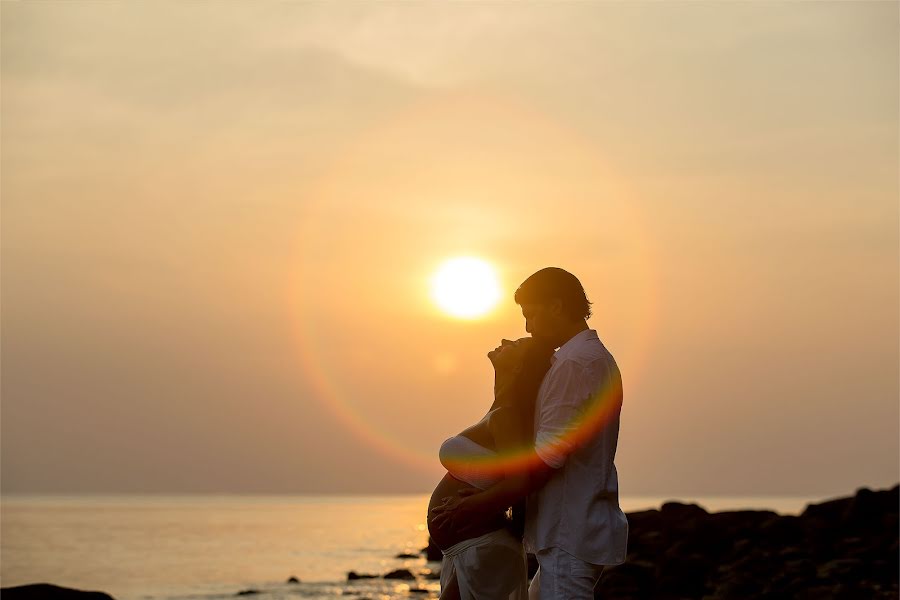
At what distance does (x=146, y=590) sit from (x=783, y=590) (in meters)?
30.5

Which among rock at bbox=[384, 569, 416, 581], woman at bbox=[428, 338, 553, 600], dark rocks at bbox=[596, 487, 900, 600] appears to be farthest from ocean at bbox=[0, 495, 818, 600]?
woman at bbox=[428, 338, 553, 600]

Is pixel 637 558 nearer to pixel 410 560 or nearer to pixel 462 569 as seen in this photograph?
pixel 462 569

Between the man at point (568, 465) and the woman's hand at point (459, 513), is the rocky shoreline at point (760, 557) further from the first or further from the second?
the woman's hand at point (459, 513)

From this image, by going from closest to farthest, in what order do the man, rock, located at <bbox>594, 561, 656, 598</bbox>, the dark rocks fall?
the man, the dark rocks, rock, located at <bbox>594, 561, 656, 598</bbox>

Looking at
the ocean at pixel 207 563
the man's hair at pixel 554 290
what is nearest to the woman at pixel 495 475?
the man's hair at pixel 554 290

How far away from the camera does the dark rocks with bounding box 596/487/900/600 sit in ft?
70.1

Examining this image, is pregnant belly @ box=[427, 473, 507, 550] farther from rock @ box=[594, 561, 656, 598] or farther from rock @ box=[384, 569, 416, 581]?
rock @ box=[384, 569, 416, 581]

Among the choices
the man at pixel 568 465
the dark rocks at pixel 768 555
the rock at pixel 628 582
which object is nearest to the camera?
the man at pixel 568 465

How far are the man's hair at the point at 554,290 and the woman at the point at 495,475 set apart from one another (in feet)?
0.89

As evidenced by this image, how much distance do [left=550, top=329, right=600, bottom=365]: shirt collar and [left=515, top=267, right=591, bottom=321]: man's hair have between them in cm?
10

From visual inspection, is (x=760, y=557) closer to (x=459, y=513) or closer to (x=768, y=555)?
(x=768, y=555)

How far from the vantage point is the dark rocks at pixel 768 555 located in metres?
21.4

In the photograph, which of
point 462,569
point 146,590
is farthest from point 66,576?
point 462,569

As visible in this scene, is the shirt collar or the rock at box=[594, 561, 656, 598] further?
the rock at box=[594, 561, 656, 598]
